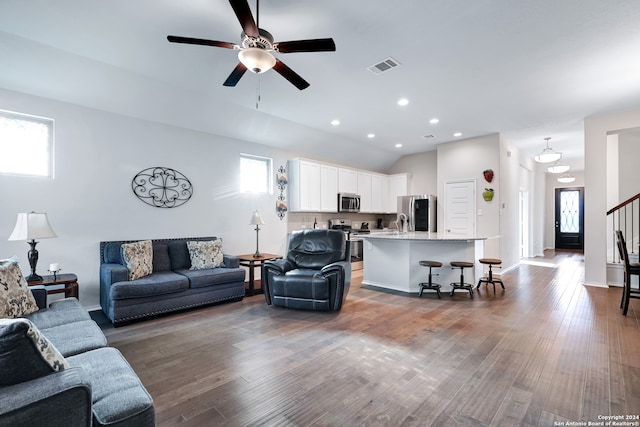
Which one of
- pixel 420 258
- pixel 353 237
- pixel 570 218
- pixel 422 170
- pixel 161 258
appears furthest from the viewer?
pixel 570 218

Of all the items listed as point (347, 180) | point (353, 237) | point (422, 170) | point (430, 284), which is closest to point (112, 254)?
point (430, 284)

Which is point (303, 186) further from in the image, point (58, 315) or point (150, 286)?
point (58, 315)

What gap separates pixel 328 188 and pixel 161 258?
375cm

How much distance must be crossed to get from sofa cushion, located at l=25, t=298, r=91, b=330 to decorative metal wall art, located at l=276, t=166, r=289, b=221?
3971mm

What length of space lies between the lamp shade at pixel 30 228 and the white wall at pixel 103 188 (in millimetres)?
739

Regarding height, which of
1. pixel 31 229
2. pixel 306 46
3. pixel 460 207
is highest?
pixel 306 46

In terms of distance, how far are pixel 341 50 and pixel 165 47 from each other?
181 centimetres

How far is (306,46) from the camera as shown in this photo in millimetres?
2338

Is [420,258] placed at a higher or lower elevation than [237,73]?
lower

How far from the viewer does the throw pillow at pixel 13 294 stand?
2.20 meters

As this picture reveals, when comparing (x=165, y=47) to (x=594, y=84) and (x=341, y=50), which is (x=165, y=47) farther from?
(x=594, y=84)

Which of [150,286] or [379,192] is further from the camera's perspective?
[379,192]

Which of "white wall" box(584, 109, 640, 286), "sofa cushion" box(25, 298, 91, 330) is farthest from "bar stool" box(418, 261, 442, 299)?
"sofa cushion" box(25, 298, 91, 330)

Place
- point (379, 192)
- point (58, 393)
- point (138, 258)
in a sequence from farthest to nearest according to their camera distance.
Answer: point (379, 192) < point (138, 258) < point (58, 393)
